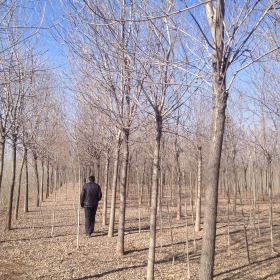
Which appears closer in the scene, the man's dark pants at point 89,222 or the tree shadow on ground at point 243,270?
the tree shadow on ground at point 243,270

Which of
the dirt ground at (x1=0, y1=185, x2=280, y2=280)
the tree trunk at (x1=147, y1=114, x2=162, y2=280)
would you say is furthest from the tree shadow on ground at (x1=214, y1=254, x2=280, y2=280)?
the tree trunk at (x1=147, y1=114, x2=162, y2=280)

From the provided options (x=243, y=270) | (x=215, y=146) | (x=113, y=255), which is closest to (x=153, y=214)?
(x=215, y=146)

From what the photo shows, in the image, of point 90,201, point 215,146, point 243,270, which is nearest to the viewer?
point 215,146

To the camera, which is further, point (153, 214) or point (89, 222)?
point (89, 222)

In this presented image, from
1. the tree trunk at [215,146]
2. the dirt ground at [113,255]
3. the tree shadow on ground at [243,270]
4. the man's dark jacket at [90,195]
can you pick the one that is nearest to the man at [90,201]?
the man's dark jacket at [90,195]

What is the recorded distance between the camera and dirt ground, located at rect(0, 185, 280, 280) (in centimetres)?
614

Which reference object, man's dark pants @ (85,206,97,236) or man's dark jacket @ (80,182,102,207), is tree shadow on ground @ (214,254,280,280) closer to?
man's dark pants @ (85,206,97,236)

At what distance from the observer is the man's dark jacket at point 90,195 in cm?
952

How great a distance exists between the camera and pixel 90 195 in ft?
31.4

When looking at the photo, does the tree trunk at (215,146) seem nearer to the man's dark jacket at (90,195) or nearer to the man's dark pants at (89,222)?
the man's dark pants at (89,222)

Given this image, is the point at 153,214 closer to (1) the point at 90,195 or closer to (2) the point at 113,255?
(2) the point at 113,255

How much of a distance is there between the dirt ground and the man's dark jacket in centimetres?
80

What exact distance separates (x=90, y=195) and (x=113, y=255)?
248 centimetres

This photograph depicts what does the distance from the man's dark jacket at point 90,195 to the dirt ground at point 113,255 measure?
0.80m
